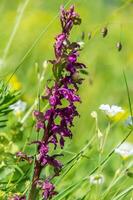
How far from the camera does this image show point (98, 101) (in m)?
4.78

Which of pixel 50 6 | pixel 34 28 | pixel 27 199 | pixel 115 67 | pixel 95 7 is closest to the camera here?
pixel 27 199

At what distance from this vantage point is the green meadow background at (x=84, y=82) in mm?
2025

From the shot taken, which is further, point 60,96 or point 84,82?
point 84,82

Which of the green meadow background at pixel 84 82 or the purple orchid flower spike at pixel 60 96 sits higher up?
the green meadow background at pixel 84 82

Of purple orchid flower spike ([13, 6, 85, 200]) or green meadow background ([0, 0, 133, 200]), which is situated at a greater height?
green meadow background ([0, 0, 133, 200])

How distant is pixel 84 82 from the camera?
4.99 meters

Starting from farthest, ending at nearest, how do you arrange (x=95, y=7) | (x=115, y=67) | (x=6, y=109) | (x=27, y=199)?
(x=95, y=7), (x=115, y=67), (x=6, y=109), (x=27, y=199)

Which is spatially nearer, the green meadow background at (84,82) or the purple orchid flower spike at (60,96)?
the purple orchid flower spike at (60,96)

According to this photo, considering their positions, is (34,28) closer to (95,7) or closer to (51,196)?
(95,7)

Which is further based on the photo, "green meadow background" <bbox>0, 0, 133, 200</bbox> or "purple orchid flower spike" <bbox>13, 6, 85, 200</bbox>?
"green meadow background" <bbox>0, 0, 133, 200</bbox>

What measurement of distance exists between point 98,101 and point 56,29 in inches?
125

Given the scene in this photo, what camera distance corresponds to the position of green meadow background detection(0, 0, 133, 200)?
2025 mm

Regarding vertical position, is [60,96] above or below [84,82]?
below

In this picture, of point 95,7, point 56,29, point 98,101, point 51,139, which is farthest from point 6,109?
point 56,29
